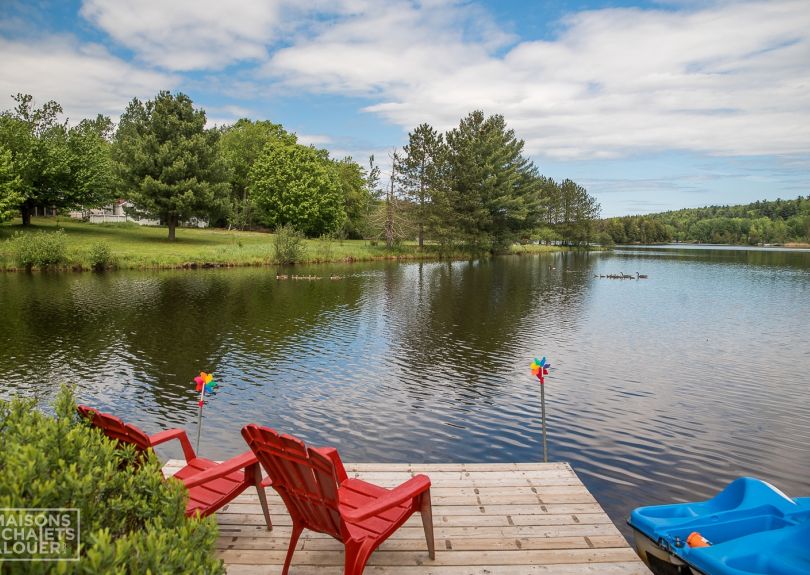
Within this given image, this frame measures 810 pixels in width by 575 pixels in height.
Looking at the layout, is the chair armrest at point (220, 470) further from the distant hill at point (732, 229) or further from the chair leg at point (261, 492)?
the distant hill at point (732, 229)

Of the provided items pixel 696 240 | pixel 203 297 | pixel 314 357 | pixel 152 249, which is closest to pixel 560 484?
pixel 314 357

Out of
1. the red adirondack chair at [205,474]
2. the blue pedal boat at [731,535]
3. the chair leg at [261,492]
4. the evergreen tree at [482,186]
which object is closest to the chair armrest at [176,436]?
the red adirondack chair at [205,474]

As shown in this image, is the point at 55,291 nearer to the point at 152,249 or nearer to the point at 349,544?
the point at 152,249

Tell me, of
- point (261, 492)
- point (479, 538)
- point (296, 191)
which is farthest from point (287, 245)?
point (479, 538)

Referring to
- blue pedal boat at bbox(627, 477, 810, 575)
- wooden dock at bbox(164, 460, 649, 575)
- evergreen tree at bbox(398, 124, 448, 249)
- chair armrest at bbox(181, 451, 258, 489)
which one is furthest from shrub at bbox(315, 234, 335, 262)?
blue pedal boat at bbox(627, 477, 810, 575)

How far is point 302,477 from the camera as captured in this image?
184 inches

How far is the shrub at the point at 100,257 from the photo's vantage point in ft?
139

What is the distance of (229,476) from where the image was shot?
5.89 m

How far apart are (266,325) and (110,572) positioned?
21373mm

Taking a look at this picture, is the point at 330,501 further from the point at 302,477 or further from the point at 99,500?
the point at 99,500

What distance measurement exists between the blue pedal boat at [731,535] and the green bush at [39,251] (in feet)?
151

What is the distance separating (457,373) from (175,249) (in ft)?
138

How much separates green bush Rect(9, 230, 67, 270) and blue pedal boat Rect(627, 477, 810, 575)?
151 ft

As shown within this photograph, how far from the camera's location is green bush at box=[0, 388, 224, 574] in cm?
249
